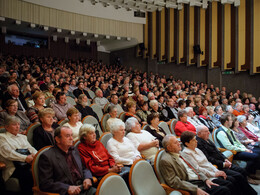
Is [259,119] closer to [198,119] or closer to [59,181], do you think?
[198,119]

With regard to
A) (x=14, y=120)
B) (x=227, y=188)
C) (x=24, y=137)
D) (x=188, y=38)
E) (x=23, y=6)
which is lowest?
(x=227, y=188)

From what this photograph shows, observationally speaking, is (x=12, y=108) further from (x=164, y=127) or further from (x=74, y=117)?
(x=164, y=127)

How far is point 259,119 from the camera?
393 cm

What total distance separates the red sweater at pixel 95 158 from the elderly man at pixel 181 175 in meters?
0.38

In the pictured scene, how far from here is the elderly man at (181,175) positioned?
1.50 metres

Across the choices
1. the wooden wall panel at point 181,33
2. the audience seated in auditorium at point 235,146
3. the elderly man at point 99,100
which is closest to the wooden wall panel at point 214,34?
the wooden wall panel at point 181,33

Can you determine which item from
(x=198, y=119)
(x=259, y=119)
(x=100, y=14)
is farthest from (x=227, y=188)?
(x=100, y=14)

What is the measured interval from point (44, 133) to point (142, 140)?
83 cm

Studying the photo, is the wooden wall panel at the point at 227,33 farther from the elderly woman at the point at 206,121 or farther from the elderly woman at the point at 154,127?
the elderly woman at the point at 154,127

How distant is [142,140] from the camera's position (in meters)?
2.06

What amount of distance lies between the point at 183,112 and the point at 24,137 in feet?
5.80

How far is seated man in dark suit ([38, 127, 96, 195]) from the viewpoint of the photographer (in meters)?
1.24

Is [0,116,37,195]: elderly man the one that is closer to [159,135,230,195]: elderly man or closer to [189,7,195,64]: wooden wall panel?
[159,135,230,195]: elderly man

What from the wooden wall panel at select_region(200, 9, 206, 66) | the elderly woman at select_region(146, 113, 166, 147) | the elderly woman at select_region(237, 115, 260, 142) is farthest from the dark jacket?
the wooden wall panel at select_region(200, 9, 206, 66)
